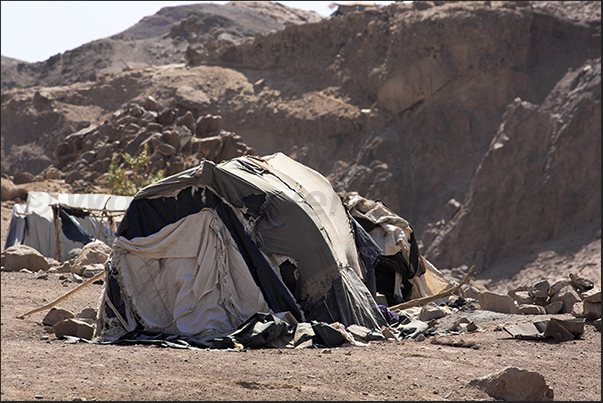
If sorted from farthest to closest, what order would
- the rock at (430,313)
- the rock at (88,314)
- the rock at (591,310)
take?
the rock at (430,313) → the rock at (88,314) → the rock at (591,310)

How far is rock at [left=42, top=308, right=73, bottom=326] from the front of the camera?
706cm

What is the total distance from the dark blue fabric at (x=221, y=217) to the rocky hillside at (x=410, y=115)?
19.1m

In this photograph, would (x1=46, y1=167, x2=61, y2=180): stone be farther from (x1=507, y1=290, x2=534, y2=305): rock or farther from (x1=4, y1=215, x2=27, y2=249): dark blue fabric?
(x1=507, y1=290, x2=534, y2=305): rock

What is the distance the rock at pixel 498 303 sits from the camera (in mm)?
8516

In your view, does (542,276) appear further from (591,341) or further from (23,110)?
(23,110)

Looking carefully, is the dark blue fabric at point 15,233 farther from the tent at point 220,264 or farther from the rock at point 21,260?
the tent at point 220,264

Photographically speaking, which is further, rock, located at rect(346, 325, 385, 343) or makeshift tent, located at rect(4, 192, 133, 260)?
makeshift tent, located at rect(4, 192, 133, 260)

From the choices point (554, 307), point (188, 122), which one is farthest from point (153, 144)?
point (554, 307)

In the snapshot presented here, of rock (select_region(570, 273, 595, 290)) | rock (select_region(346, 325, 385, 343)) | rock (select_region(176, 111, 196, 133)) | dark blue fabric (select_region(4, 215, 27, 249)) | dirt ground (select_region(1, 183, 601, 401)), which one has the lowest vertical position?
dark blue fabric (select_region(4, 215, 27, 249))

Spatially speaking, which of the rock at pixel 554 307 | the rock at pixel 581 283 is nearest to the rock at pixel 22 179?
the rock at pixel 554 307

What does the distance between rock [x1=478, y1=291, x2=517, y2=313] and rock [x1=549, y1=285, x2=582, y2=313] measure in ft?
2.13

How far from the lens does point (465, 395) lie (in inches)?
172

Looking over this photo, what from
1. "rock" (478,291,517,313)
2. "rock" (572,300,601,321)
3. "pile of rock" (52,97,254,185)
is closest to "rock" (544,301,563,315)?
"rock" (478,291,517,313)

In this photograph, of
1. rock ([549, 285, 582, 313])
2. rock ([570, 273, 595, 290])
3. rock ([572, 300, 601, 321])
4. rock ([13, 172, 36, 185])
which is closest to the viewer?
rock ([572, 300, 601, 321])
